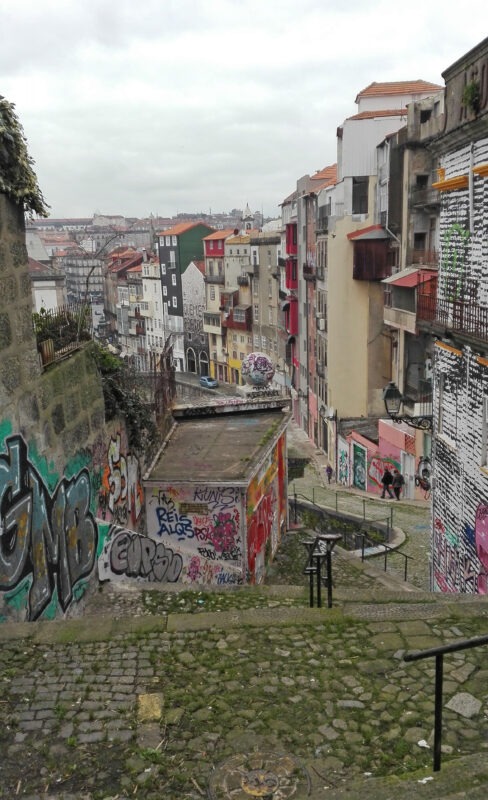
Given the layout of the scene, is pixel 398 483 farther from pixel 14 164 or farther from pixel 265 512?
pixel 14 164

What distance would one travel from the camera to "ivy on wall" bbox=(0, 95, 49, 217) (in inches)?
286

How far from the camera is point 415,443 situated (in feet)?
92.6

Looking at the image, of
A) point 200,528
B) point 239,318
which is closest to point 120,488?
point 200,528

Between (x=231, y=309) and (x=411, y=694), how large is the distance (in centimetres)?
5868

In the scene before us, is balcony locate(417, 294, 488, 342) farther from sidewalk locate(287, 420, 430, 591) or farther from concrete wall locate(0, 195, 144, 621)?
concrete wall locate(0, 195, 144, 621)

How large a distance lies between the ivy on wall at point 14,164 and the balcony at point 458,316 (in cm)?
703

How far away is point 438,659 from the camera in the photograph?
4512 millimetres

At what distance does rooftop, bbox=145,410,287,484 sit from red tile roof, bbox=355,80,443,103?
24.4 meters

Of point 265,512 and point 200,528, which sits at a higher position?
point 200,528

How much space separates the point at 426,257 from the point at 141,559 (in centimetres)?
2234

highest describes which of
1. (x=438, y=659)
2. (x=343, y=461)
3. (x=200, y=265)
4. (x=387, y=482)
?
(x=438, y=659)

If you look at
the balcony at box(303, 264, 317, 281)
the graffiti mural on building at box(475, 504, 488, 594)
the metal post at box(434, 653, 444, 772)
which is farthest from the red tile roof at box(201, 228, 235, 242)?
the metal post at box(434, 653, 444, 772)

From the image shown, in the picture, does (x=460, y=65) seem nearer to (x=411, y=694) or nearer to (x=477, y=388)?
(x=477, y=388)

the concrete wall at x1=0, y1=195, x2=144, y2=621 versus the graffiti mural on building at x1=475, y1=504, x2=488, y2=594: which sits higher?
the concrete wall at x1=0, y1=195, x2=144, y2=621
